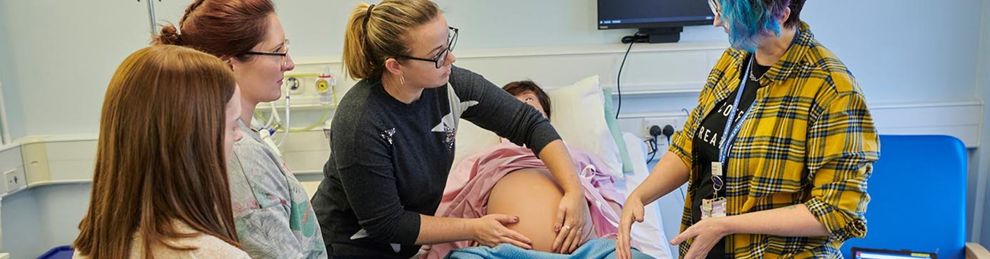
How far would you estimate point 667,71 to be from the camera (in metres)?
2.52

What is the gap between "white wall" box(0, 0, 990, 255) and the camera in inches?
96.0

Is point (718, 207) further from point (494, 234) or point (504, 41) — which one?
point (504, 41)

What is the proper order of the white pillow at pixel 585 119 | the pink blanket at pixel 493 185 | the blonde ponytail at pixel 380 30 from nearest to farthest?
the blonde ponytail at pixel 380 30 < the pink blanket at pixel 493 185 < the white pillow at pixel 585 119

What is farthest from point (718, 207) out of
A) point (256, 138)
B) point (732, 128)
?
point (256, 138)

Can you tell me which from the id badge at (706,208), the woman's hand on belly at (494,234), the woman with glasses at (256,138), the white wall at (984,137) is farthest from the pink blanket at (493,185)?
the white wall at (984,137)

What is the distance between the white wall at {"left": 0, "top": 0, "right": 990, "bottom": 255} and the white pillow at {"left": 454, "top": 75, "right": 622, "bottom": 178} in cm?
16

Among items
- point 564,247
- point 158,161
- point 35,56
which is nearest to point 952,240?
point 564,247

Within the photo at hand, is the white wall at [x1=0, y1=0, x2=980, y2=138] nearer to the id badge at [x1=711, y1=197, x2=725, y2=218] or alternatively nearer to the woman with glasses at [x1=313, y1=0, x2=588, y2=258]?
the woman with glasses at [x1=313, y1=0, x2=588, y2=258]

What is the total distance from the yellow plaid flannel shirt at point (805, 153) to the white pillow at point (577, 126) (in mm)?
1065

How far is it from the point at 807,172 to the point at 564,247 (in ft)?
1.84

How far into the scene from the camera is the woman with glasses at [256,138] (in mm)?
1006

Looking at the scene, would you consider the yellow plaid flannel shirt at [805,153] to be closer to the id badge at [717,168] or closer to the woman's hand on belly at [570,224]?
the id badge at [717,168]

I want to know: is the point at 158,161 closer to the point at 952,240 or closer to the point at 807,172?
the point at 807,172

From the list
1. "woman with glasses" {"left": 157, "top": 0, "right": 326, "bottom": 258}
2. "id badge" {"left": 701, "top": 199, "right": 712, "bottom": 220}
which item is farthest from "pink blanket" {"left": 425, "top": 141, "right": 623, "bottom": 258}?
"woman with glasses" {"left": 157, "top": 0, "right": 326, "bottom": 258}
